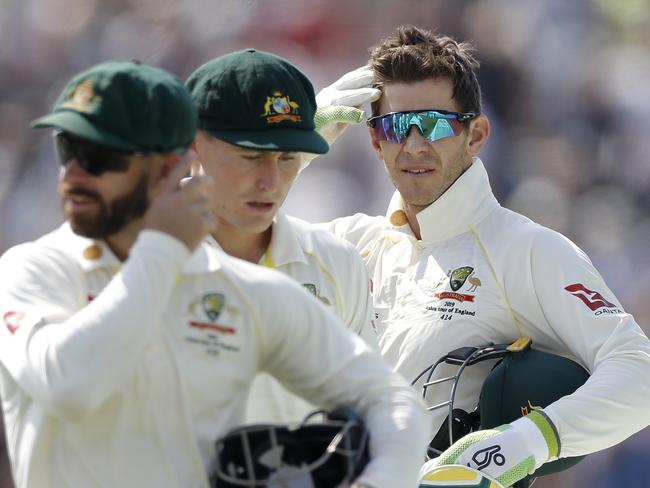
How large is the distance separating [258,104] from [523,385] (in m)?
1.19

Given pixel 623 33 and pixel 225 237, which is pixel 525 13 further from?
pixel 225 237

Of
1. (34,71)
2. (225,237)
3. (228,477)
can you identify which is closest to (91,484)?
(228,477)

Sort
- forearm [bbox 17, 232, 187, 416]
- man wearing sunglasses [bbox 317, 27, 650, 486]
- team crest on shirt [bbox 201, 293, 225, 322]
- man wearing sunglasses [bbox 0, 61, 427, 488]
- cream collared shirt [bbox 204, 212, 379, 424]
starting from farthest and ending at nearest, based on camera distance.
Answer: man wearing sunglasses [bbox 317, 27, 650, 486] → cream collared shirt [bbox 204, 212, 379, 424] → team crest on shirt [bbox 201, 293, 225, 322] → man wearing sunglasses [bbox 0, 61, 427, 488] → forearm [bbox 17, 232, 187, 416]

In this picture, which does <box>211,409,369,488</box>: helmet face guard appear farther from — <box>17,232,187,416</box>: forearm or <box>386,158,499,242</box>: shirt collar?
<box>386,158,499,242</box>: shirt collar

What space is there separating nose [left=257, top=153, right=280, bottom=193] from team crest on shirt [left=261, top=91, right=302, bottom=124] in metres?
0.12

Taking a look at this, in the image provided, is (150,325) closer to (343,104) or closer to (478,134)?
(343,104)

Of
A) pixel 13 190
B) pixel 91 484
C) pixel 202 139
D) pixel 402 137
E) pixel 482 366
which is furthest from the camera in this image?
pixel 13 190

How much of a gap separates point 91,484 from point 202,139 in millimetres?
1081

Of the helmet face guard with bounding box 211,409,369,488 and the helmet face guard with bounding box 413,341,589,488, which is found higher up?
the helmet face guard with bounding box 211,409,369,488

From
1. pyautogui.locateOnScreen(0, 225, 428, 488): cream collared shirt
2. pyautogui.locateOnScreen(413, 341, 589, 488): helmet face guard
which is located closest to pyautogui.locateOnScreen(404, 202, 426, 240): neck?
pyautogui.locateOnScreen(413, 341, 589, 488): helmet face guard

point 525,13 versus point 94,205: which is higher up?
point 525,13

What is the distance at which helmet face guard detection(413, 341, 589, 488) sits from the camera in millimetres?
3334

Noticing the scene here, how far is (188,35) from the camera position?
6160mm

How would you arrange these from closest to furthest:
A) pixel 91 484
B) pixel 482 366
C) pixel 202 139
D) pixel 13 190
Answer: pixel 91 484
pixel 202 139
pixel 482 366
pixel 13 190
